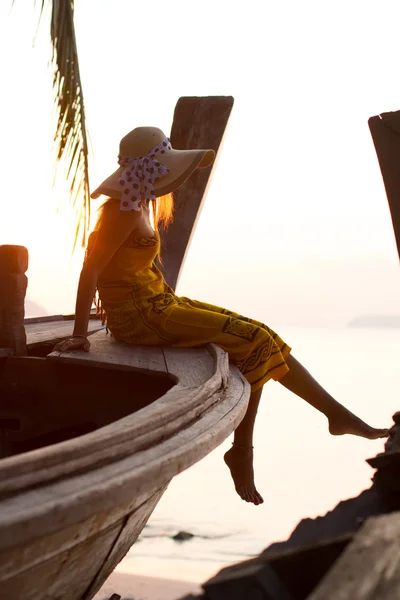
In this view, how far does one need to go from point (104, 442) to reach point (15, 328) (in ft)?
5.78

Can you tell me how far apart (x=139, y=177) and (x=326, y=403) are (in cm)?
157

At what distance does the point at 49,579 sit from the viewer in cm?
155

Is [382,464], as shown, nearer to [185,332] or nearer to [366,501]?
[366,501]

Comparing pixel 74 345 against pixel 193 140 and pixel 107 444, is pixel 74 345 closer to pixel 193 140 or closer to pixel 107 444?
pixel 107 444

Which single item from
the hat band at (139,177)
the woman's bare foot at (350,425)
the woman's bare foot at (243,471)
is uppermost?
the hat band at (139,177)

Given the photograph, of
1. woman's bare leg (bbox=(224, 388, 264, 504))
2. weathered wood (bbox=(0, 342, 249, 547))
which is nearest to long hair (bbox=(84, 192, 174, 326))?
woman's bare leg (bbox=(224, 388, 264, 504))

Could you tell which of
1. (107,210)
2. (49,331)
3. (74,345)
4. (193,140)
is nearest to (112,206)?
(107,210)

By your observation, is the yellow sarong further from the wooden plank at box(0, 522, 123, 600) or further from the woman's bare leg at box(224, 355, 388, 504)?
the wooden plank at box(0, 522, 123, 600)

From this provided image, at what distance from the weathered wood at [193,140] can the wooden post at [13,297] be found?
2577 millimetres

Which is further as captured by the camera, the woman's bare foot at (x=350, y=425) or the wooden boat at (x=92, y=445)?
the woman's bare foot at (x=350, y=425)

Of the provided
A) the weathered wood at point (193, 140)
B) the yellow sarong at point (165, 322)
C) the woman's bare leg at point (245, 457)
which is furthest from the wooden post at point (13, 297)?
the weathered wood at point (193, 140)

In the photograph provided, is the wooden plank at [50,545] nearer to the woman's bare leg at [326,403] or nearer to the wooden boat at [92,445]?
the wooden boat at [92,445]

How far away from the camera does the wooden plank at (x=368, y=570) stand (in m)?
1.18

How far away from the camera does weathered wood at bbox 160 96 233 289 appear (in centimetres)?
561
